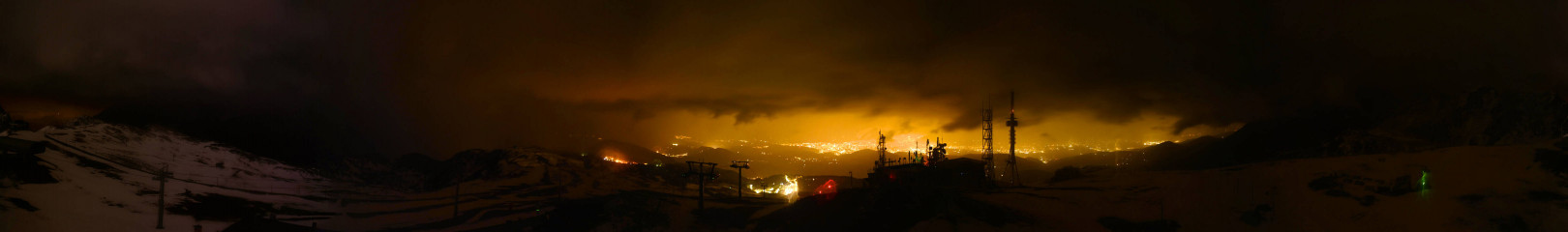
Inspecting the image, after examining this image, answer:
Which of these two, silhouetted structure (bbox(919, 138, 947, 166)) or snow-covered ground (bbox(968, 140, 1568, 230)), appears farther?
silhouetted structure (bbox(919, 138, 947, 166))

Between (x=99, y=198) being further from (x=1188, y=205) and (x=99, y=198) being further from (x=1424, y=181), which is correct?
(x=1424, y=181)

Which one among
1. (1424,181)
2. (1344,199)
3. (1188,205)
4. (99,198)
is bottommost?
(99,198)

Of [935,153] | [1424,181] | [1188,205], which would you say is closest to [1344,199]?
[1424,181]

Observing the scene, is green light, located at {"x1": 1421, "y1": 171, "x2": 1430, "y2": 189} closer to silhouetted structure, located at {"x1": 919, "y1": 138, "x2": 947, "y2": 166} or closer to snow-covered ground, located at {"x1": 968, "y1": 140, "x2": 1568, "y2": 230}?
snow-covered ground, located at {"x1": 968, "y1": 140, "x2": 1568, "y2": 230}

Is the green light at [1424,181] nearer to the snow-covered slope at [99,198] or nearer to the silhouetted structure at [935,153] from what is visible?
the silhouetted structure at [935,153]

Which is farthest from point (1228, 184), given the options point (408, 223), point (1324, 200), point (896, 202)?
point (408, 223)

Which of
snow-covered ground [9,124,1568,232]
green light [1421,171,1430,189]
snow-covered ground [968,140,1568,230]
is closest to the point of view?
snow-covered ground [968,140,1568,230]

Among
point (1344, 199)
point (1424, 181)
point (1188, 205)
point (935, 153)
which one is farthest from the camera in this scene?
point (935, 153)

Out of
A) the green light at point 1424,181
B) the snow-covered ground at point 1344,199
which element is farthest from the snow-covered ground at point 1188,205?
the green light at point 1424,181

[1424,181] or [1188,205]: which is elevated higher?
[1424,181]

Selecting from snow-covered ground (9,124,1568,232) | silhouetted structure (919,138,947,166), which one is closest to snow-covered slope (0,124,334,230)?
snow-covered ground (9,124,1568,232)

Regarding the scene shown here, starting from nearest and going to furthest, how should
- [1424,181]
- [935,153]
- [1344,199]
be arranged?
1. [1424,181]
2. [1344,199]
3. [935,153]

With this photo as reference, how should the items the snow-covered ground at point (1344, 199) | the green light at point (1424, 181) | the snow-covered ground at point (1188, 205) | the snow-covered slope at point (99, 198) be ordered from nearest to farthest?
the snow-covered ground at point (1344, 199), the snow-covered ground at point (1188, 205), the green light at point (1424, 181), the snow-covered slope at point (99, 198)

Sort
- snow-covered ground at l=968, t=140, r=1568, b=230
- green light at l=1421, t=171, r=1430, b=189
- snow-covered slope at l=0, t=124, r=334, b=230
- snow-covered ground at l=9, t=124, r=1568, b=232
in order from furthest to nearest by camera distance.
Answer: snow-covered slope at l=0, t=124, r=334, b=230 < green light at l=1421, t=171, r=1430, b=189 < snow-covered ground at l=9, t=124, r=1568, b=232 < snow-covered ground at l=968, t=140, r=1568, b=230
